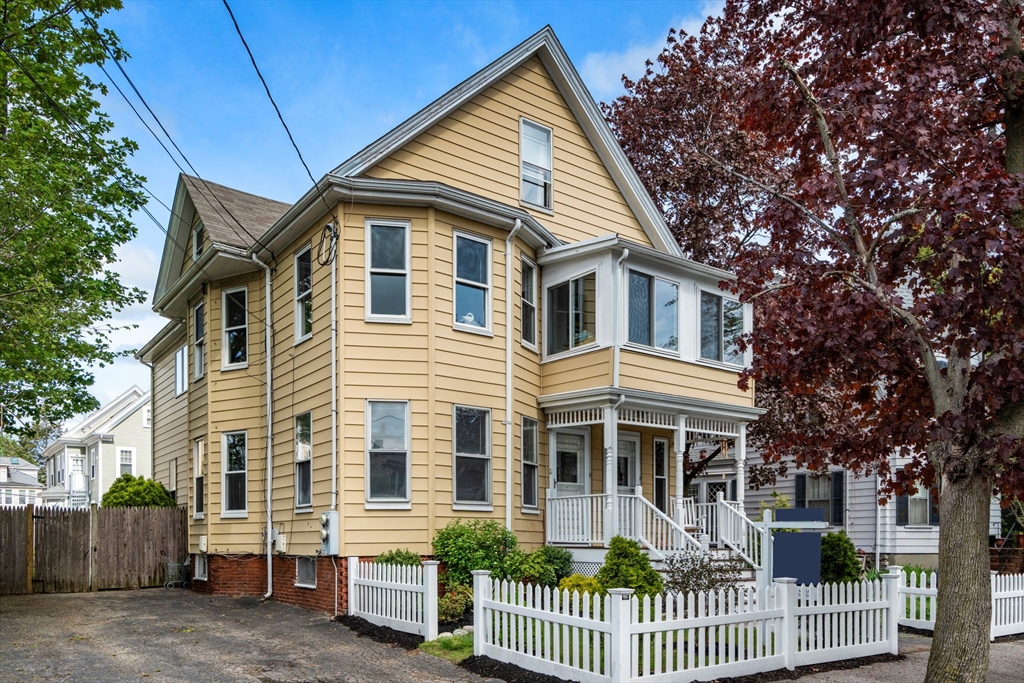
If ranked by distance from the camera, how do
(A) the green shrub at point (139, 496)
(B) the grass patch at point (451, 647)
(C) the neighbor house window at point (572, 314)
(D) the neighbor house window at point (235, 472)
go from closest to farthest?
1. (B) the grass patch at point (451, 647)
2. (C) the neighbor house window at point (572, 314)
3. (D) the neighbor house window at point (235, 472)
4. (A) the green shrub at point (139, 496)

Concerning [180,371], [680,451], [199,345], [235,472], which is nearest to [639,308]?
[680,451]

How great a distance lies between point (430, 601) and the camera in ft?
39.3

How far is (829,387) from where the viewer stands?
23.2 metres

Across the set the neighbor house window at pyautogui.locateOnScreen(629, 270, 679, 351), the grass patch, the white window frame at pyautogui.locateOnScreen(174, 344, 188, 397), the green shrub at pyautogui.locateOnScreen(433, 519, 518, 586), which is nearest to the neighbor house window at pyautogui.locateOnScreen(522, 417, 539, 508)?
the green shrub at pyautogui.locateOnScreen(433, 519, 518, 586)

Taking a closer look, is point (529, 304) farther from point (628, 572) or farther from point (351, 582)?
point (628, 572)

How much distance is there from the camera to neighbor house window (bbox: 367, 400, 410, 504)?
1473cm

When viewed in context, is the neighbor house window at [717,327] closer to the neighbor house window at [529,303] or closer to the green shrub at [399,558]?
the neighbor house window at [529,303]

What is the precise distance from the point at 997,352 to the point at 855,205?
2.17 metres

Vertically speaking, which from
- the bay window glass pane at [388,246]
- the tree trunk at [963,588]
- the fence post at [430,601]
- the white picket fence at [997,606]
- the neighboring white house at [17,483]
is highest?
the bay window glass pane at [388,246]

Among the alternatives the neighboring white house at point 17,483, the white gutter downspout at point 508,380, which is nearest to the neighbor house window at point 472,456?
the white gutter downspout at point 508,380

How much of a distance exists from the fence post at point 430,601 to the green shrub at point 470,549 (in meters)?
1.89

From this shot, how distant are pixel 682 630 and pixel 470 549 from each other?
527 centimetres

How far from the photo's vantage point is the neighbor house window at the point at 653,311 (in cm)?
1752

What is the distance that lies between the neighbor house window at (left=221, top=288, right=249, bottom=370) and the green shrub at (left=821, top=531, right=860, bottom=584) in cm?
1182
